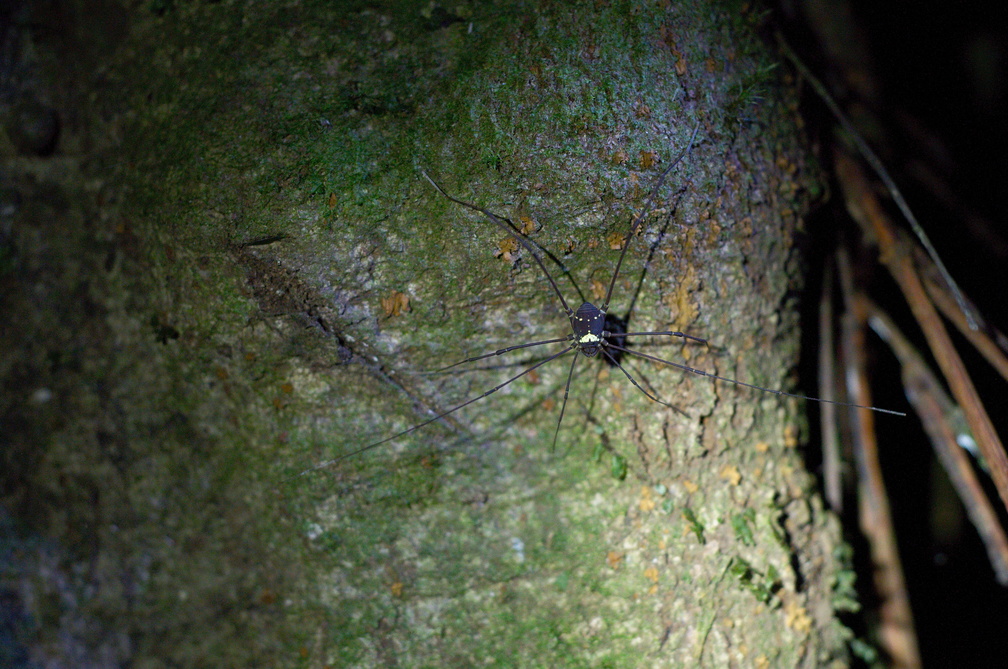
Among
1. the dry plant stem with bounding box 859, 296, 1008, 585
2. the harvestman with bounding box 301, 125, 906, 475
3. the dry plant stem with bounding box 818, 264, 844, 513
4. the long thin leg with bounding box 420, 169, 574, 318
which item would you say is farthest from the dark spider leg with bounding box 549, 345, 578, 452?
the dry plant stem with bounding box 859, 296, 1008, 585

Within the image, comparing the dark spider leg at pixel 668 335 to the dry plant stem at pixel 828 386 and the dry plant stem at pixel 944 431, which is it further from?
the dry plant stem at pixel 944 431

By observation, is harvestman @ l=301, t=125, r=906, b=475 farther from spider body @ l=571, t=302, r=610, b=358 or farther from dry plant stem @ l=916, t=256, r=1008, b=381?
dry plant stem @ l=916, t=256, r=1008, b=381


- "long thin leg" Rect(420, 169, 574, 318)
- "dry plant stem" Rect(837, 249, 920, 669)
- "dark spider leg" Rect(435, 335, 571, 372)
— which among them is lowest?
"dry plant stem" Rect(837, 249, 920, 669)

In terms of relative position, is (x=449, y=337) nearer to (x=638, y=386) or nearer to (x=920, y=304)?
(x=638, y=386)

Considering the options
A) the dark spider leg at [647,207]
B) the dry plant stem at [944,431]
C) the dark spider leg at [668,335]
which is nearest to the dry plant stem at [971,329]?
the dry plant stem at [944,431]

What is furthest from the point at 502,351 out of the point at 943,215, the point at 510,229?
the point at 943,215

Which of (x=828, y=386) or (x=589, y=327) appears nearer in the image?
(x=589, y=327)
